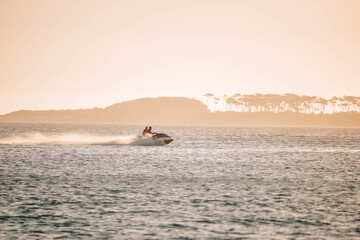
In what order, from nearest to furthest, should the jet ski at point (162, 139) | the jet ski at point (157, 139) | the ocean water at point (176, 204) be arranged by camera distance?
the ocean water at point (176, 204) → the jet ski at point (157, 139) → the jet ski at point (162, 139)

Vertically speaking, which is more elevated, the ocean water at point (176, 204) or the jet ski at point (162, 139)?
the jet ski at point (162, 139)

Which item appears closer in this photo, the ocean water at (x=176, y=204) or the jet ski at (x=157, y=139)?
the ocean water at (x=176, y=204)

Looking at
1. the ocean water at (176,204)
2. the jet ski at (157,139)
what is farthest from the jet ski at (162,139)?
the ocean water at (176,204)

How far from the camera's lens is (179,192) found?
118 ft

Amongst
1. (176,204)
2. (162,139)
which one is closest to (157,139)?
(162,139)

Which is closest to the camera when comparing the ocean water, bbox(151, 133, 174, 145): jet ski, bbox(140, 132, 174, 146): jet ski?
the ocean water

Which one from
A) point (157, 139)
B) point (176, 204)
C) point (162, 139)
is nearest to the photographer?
point (176, 204)

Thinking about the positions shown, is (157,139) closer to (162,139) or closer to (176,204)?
(162,139)

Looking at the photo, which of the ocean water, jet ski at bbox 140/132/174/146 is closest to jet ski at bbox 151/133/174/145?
jet ski at bbox 140/132/174/146

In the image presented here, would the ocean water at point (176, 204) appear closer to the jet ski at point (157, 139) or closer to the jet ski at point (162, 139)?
the jet ski at point (157, 139)

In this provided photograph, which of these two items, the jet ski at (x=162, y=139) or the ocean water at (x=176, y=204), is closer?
the ocean water at (x=176, y=204)

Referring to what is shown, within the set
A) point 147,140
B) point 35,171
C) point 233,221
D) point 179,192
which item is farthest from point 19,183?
point 147,140

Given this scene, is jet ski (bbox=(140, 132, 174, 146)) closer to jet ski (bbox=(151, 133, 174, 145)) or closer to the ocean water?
jet ski (bbox=(151, 133, 174, 145))

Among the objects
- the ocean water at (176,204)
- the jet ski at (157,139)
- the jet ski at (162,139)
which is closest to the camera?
→ the ocean water at (176,204)
